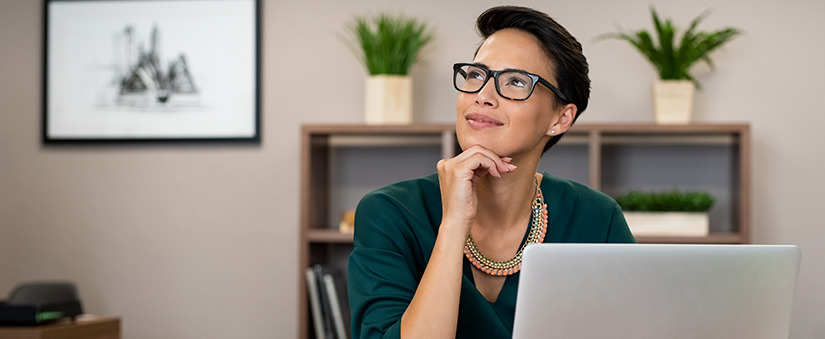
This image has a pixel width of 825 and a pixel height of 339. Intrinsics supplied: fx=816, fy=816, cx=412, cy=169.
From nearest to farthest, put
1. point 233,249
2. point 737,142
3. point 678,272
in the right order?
point 678,272 → point 737,142 → point 233,249

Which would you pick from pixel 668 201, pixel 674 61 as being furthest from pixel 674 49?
pixel 668 201

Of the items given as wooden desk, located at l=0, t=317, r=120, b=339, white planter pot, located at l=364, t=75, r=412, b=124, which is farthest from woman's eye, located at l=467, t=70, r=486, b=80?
wooden desk, located at l=0, t=317, r=120, b=339

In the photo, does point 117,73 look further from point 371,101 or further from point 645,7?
point 645,7

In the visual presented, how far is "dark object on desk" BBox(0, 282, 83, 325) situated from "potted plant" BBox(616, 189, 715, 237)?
1928mm

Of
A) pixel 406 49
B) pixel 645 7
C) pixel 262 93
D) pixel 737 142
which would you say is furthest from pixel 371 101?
pixel 737 142

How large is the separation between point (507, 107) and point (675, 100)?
1.64 m

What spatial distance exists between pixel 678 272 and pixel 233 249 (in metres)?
2.57

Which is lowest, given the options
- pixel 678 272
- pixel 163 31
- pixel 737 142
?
pixel 678 272

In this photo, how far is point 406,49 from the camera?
297 cm

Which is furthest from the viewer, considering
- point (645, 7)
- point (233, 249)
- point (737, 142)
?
point (233, 249)

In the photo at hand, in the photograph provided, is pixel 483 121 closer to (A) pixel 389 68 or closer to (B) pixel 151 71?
(A) pixel 389 68

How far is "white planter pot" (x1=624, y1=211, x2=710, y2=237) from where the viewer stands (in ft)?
9.09

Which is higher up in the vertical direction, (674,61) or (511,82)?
(674,61)

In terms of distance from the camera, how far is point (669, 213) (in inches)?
110
